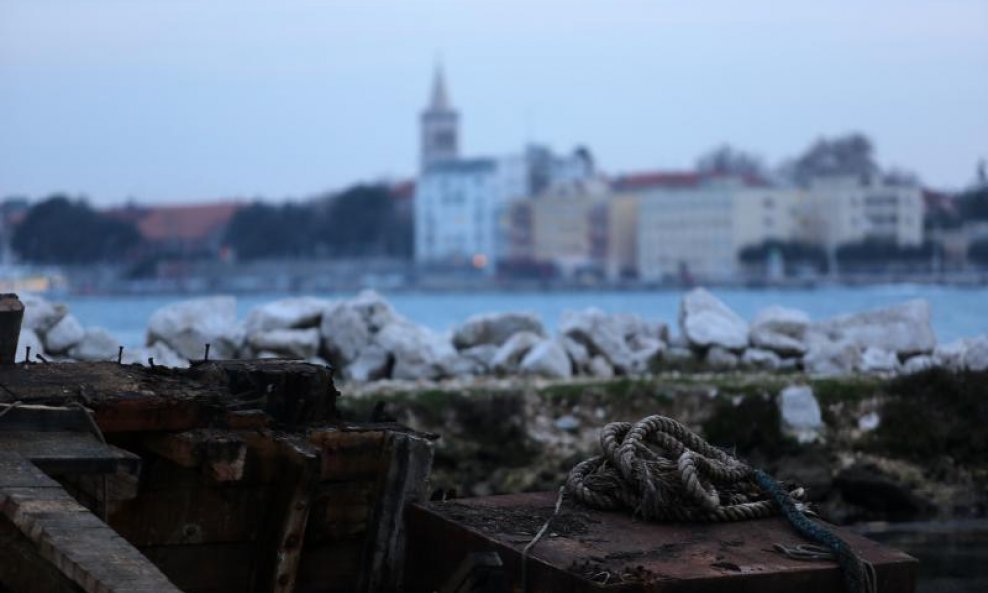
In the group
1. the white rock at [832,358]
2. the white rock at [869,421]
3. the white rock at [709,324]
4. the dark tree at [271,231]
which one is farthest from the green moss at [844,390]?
the dark tree at [271,231]

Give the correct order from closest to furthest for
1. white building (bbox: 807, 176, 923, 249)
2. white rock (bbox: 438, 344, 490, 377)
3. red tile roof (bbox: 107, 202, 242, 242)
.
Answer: white rock (bbox: 438, 344, 490, 377) → red tile roof (bbox: 107, 202, 242, 242) → white building (bbox: 807, 176, 923, 249)

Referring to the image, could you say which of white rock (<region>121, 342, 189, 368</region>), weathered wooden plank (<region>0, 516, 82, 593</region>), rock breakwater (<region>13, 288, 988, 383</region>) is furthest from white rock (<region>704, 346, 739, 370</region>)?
weathered wooden plank (<region>0, 516, 82, 593</region>)

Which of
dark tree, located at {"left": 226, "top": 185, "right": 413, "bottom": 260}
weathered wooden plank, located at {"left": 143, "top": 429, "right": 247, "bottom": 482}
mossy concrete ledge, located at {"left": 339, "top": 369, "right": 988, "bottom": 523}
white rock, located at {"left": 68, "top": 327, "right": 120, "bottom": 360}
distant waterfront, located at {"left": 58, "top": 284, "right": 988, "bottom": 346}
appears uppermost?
dark tree, located at {"left": 226, "top": 185, "right": 413, "bottom": 260}

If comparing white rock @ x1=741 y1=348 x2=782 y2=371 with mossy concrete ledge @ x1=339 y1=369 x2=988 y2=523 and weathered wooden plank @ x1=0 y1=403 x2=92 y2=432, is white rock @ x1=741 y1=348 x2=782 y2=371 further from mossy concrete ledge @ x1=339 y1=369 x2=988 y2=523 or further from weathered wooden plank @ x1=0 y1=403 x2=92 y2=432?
weathered wooden plank @ x1=0 y1=403 x2=92 y2=432

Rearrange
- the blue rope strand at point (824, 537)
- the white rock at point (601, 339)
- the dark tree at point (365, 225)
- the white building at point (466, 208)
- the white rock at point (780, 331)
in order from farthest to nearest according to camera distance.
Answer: the white building at point (466, 208) → the dark tree at point (365, 225) → the white rock at point (780, 331) → the white rock at point (601, 339) → the blue rope strand at point (824, 537)

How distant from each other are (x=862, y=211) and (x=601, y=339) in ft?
329

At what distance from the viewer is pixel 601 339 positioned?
2077 cm

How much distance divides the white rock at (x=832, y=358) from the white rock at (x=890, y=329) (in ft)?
2.03

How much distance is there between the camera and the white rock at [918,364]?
17516 mm

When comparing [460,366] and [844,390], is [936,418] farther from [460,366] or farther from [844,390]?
[460,366]

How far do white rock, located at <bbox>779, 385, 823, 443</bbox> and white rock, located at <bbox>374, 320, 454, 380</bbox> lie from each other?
479 centimetres

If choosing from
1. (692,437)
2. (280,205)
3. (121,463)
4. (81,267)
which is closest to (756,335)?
(692,437)

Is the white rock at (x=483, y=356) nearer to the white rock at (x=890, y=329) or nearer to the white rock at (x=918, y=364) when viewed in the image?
the white rock at (x=890, y=329)

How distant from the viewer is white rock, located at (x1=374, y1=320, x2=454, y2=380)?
19281 millimetres
